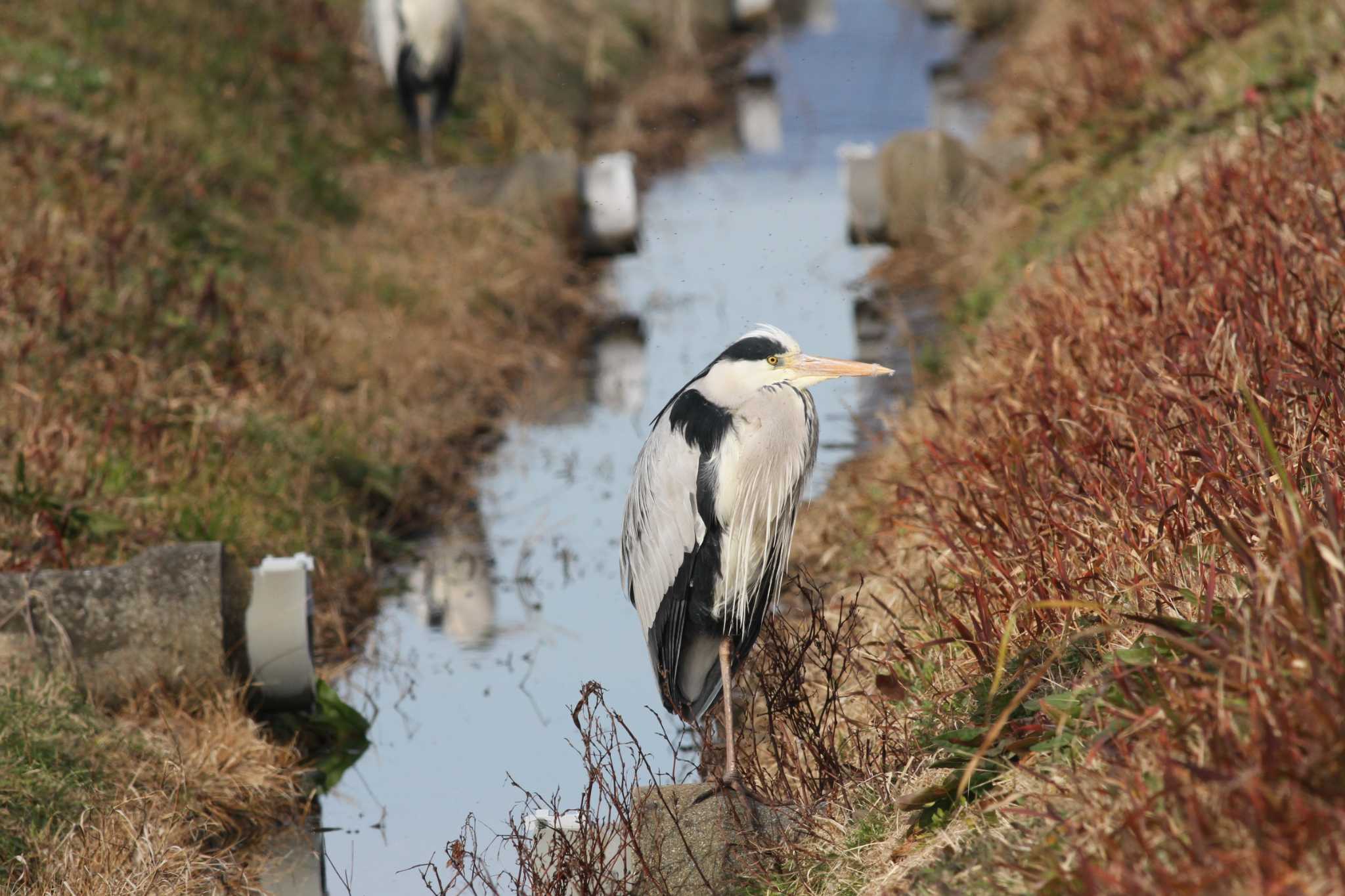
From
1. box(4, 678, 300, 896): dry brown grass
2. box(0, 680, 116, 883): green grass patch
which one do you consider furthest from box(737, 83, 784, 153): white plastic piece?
box(0, 680, 116, 883): green grass patch

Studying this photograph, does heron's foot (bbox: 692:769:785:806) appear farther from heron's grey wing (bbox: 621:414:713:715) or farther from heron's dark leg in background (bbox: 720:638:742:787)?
heron's grey wing (bbox: 621:414:713:715)

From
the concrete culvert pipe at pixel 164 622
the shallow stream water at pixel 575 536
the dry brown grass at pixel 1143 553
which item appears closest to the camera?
the dry brown grass at pixel 1143 553

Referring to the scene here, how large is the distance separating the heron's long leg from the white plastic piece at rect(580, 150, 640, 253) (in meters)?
8.10

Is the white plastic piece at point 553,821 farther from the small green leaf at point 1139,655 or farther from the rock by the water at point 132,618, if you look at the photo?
the rock by the water at point 132,618

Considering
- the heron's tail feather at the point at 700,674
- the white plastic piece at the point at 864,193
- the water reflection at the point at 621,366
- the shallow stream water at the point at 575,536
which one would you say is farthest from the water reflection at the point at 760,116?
the heron's tail feather at the point at 700,674

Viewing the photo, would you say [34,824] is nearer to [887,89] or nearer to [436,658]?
[436,658]

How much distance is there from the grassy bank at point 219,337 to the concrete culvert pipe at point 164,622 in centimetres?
15

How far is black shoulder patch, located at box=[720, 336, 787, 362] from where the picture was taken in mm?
3863

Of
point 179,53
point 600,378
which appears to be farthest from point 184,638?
point 179,53

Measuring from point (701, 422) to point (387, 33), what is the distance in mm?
9374

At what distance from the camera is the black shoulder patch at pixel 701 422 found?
3.91 m

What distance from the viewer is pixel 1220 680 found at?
2.53m

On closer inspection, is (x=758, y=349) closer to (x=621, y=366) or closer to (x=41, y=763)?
(x=41, y=763)

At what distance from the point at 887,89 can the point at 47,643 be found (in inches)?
603
